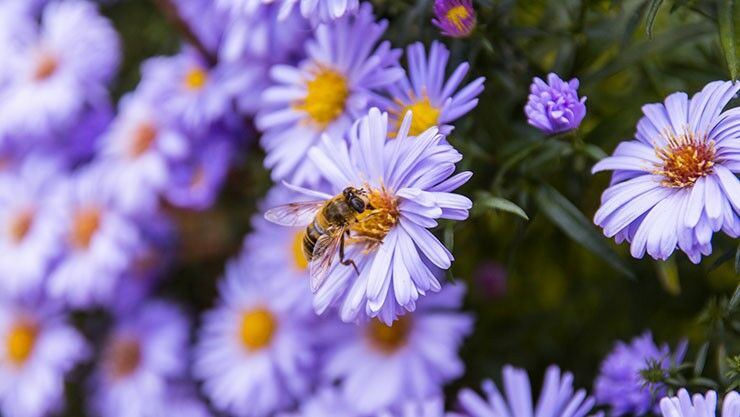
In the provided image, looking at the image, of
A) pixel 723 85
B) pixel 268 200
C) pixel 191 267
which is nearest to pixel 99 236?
pixel 191 267

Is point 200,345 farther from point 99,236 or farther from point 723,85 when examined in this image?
point 723,85

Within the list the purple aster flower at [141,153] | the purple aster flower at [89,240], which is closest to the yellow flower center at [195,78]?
the purple aster flower at [141,153]

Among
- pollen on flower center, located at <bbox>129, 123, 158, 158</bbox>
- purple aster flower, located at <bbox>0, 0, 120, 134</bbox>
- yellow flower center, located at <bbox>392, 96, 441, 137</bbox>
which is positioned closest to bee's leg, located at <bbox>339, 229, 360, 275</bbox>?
yellow flower center, located at <bbox>392, 96, 441, 137</bbox>

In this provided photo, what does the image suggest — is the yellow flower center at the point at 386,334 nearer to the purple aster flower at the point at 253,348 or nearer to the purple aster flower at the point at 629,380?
the purple aster flower at the point at 253,348

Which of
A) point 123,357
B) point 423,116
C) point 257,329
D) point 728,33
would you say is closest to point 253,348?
point 257,329

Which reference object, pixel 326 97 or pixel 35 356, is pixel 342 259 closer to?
pixel 326 97

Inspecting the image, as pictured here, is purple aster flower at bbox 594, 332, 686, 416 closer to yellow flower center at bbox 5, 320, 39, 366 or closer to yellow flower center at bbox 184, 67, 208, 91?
yellow flower center at bbox 184, 67, 208, 91

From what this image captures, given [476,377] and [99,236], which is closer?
[476,377]
